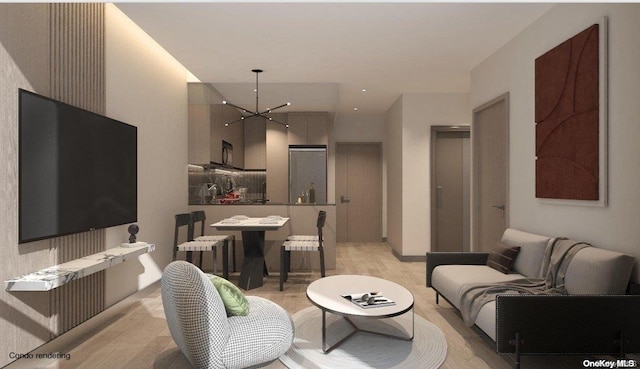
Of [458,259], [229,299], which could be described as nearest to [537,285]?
[458,259]

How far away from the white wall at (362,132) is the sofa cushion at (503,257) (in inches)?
180

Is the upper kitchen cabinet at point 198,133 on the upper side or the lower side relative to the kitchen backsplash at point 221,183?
upper

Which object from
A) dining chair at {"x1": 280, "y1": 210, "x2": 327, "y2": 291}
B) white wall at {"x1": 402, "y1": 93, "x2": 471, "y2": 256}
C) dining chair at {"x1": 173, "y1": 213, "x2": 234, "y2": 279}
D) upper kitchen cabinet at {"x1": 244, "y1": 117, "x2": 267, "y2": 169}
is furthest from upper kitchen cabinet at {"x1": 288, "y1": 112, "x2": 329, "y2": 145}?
dining chair at {"x1": 173, "y1": 213, "x2": 234, "y2": 279}

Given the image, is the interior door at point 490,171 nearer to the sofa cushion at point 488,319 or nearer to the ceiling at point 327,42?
the ceiling at point 327,42

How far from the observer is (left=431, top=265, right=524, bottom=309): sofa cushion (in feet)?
10.8

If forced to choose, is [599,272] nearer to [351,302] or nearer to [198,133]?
[351,302]

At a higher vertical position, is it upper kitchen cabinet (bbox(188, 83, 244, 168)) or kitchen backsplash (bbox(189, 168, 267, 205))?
upper kitchen cabinet (bbox(188, 83, 244, 168))

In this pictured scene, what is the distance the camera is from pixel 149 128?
4457 mm

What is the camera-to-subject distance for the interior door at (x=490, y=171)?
436 centimetres

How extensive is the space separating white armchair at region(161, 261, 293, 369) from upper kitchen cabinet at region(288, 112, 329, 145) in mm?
4998

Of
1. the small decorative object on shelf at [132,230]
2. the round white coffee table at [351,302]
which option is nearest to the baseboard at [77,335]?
the small decorative object on shelf at [132,230]

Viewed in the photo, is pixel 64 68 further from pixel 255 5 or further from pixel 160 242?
pixel 160 242

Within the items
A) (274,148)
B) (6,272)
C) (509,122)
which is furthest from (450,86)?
(6,272)

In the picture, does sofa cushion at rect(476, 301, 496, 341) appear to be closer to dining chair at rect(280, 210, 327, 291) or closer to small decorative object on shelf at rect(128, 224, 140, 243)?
dining chair at rect(280, 210, 327, 291)
